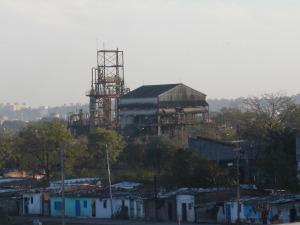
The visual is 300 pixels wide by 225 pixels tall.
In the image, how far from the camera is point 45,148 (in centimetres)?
6650

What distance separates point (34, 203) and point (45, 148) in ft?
60.7

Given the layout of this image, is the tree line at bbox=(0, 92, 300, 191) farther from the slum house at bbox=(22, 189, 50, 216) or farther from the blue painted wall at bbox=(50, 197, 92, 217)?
the slum house at bbox=(22, 189, 50, 216)

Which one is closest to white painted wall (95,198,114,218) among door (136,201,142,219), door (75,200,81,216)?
door (75,200,81,216)

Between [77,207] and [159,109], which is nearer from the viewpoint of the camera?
[77,207]

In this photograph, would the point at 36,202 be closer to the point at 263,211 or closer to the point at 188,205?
the point at 188,205

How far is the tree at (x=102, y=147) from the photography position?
72.5 meters

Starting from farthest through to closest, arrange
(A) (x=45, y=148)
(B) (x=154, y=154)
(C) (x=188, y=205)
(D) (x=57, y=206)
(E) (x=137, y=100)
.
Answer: (E) (x=137, y=100) < (B) (x=154, y=154) < (A) (x=45, y=148) < (D) (x=57, y=206) < (C) (x=188, y=205)

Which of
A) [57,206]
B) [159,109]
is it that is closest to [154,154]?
[159,109]

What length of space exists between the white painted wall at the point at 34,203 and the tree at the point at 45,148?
17.0 meters

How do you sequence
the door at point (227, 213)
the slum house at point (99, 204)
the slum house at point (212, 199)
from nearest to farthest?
the door at point (227, 213), the slum house at point (212, 199), the slum house at point (99, 204)

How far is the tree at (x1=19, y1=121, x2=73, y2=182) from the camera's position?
66.8 metres

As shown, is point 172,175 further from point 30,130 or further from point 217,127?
point 217,127

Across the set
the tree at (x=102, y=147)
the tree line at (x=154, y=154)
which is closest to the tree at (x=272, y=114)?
the tree line at (x=154, y=154)

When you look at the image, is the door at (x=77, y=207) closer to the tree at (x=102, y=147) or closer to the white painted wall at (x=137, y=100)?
the tree at (x=102, y=147)
